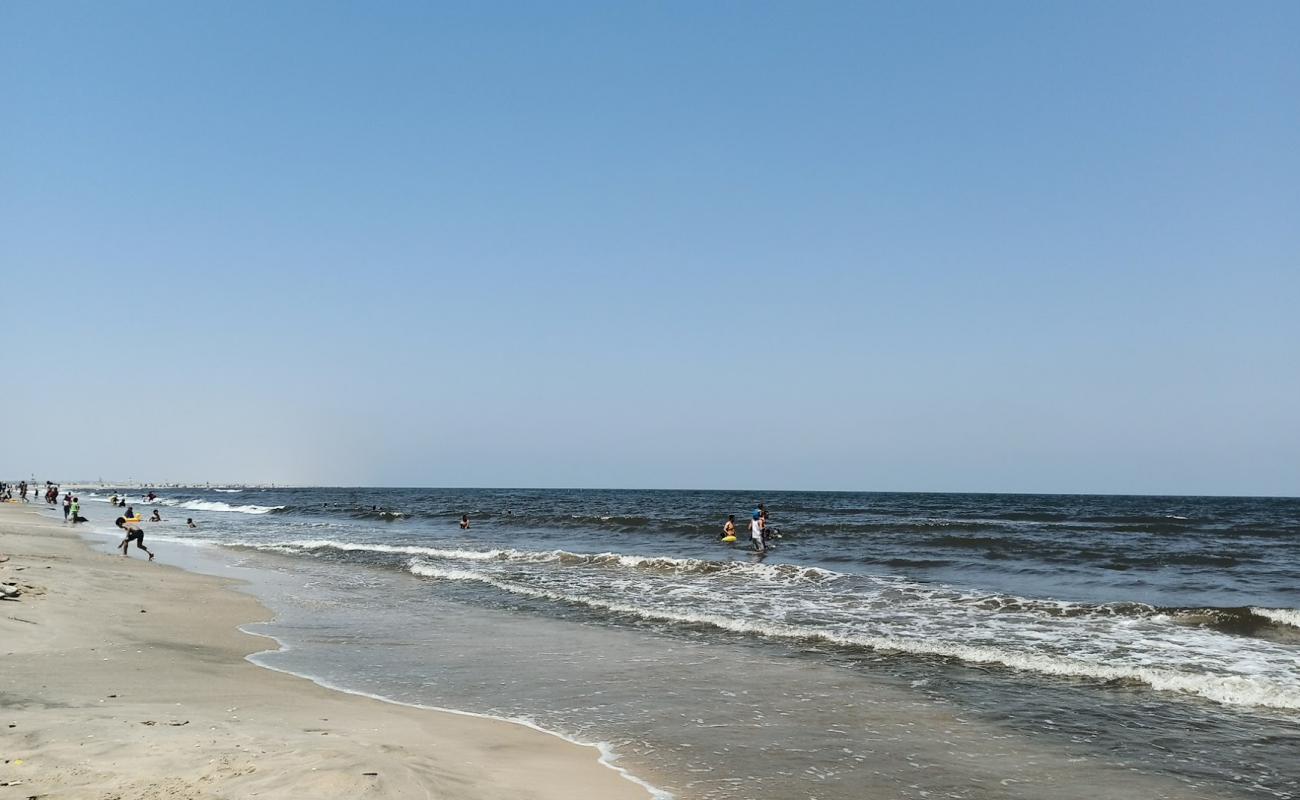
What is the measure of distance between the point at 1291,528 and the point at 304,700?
190 ft

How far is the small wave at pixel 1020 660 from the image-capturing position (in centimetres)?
1005

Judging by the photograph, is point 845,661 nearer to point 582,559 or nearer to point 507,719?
point 507,719

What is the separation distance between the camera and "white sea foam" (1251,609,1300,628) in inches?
602

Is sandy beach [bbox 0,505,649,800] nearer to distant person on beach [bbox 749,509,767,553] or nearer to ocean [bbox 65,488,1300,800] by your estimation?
ocean [bbox 65,488,1300,800]

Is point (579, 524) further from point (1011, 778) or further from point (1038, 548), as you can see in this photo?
point (1011, 778)

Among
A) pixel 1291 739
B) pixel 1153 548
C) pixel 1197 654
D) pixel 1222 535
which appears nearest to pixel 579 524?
pixel 1153 548

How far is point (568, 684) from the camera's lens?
1013 cm

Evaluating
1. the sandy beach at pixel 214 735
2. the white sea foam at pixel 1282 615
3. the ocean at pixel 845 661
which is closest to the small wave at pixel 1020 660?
the ocean at pixel 845 661

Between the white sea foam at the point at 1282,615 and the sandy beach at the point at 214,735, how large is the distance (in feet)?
49.3

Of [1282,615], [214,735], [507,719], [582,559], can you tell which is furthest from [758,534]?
[214,735]

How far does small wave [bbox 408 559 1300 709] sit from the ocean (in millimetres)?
56

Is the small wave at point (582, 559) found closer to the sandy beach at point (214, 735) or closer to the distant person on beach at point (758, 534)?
the distant person on beach at point (758, 534)

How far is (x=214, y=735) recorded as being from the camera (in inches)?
266

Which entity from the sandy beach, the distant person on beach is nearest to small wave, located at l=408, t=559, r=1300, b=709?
the sandy beach
